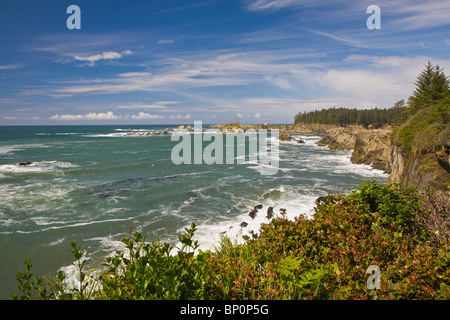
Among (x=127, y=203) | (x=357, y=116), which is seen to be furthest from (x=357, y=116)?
(x=127, y=203)

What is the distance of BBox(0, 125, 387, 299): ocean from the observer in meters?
11.5

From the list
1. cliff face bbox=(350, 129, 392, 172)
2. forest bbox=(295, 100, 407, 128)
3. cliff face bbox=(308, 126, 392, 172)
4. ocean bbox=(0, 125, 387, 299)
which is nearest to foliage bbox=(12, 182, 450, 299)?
ocean bbox=(0, 125, 387, 299)

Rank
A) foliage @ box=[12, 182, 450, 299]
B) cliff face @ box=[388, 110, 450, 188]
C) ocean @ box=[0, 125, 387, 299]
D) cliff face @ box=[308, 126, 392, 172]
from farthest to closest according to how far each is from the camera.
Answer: cliff face @ box=[308, 126, 392, 172]
cliff face @ box=[388, 110, 450, 188]
ocean @ box=[0, 125, 387, 299]
foliage @ box=[12, 182, 450, 299]

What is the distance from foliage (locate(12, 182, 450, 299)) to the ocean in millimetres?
1898

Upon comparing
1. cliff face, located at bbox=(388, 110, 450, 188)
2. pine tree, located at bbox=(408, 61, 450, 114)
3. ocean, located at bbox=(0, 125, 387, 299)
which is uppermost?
pine tree, located at bbox=(408, 61, 450, 114)

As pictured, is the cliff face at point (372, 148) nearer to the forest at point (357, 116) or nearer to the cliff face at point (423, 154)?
the cliff face at point (423, 154)

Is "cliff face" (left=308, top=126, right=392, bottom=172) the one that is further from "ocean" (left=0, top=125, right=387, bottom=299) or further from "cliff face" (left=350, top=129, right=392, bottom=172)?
"ocean" (left=0, top=125, right=387, bottom=299)

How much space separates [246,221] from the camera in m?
14.0

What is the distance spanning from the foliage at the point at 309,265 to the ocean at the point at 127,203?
74.7 inches

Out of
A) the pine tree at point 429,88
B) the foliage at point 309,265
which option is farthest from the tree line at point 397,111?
the foliage at point 309,265
